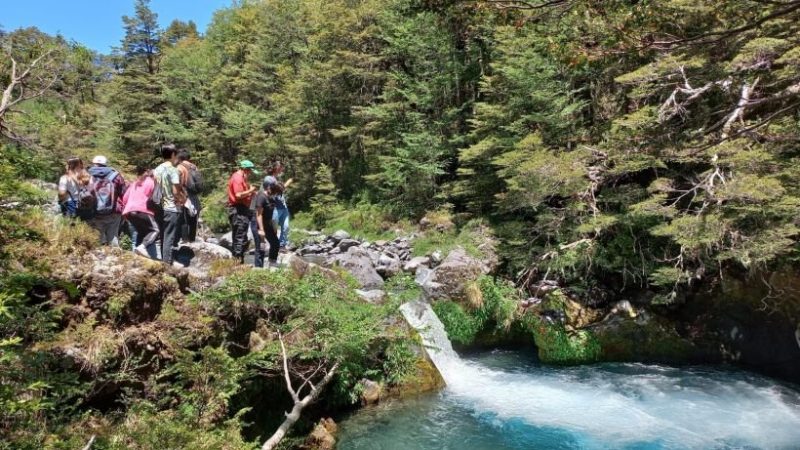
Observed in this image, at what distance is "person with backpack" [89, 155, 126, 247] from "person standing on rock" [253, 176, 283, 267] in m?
2.10

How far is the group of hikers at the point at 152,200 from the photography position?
7.43 m

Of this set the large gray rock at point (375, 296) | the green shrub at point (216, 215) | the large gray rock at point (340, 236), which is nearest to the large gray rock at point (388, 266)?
the large gray rock at point (375, 296)

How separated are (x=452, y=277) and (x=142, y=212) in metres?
6.77

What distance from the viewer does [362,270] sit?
1217cm

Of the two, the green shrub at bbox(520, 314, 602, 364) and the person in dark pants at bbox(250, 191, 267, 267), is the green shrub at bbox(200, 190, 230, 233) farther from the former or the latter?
the green shrub at bbox(520, 314, 602, 364)

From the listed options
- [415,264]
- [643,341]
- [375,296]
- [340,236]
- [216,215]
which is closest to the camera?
[375,296]

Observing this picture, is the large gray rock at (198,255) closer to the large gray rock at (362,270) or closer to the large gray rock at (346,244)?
the large gray rock at (362,270)

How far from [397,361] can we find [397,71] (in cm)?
1436

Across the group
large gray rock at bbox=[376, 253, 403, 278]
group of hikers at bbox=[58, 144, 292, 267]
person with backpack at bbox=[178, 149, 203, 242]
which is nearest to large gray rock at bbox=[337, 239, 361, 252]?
large gray rock at bbox=[376, 253, 403, 278]

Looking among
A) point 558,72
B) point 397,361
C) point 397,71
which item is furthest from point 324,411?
point 397,71

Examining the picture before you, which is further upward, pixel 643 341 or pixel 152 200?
pixel 152 200

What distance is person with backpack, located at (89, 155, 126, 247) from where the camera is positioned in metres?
7.54

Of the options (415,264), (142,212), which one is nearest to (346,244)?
(415,264)

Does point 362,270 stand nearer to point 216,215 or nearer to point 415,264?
point 415,264
